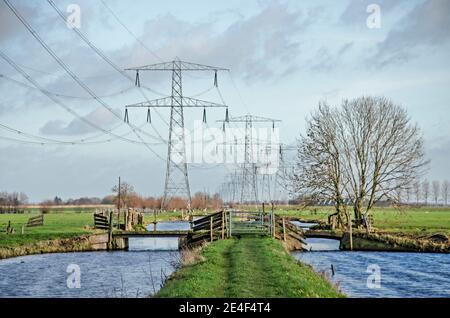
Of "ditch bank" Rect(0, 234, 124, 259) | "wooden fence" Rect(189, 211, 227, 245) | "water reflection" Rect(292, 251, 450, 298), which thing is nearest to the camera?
"water reflection" Rect(292, 251, 450, 298)

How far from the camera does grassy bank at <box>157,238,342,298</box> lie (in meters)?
14.4

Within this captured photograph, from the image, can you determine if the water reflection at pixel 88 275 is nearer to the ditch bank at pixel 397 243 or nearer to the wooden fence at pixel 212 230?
the wooden fence at pixel 212 230

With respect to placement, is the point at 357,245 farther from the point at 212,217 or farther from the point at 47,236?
the point at 47,236

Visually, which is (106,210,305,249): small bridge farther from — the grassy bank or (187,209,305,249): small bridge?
the grassy bank

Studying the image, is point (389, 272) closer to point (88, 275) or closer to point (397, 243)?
point (397, 243)

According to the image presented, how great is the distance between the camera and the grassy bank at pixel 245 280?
47.2ft

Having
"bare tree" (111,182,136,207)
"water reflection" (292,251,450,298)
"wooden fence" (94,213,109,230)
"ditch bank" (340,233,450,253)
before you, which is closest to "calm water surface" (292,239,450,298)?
"water reflection" (292,251,450,298)
